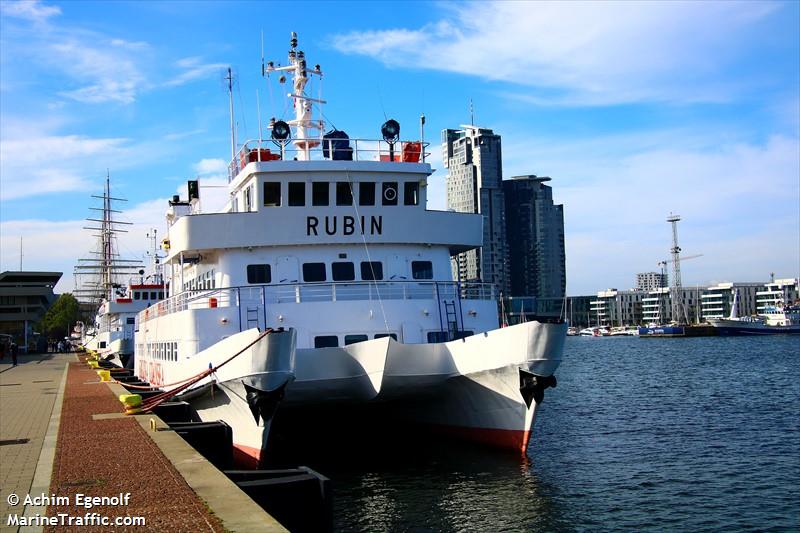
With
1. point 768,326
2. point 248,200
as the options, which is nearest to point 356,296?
point 248,200

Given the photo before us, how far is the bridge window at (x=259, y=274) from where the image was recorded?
61.4 feet

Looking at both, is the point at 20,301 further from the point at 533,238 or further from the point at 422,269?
the point at 422,269

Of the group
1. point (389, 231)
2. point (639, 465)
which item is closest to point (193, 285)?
point (389, 231)

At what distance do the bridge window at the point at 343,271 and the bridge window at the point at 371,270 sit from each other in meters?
0.26

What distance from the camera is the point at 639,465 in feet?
58.9

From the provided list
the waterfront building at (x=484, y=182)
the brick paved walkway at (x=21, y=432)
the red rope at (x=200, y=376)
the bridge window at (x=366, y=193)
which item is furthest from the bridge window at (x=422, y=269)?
the waterfront building at (x=484, y=182)

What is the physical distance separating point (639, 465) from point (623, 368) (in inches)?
1621

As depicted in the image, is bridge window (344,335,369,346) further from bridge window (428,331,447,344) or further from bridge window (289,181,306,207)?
bridge window (289,181,306,207)

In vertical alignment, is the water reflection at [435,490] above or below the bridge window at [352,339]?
below

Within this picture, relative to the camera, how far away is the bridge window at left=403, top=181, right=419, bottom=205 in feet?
65.0

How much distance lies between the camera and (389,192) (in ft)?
64.4

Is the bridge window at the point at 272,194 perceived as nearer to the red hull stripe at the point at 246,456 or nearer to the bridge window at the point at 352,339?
the bridge window at the point at 352,339

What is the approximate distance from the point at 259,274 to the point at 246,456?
15.0 ft

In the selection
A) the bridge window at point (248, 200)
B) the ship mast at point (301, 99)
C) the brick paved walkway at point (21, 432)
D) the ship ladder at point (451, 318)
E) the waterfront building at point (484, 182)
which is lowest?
the brick paved walkway at point (21, 432)
